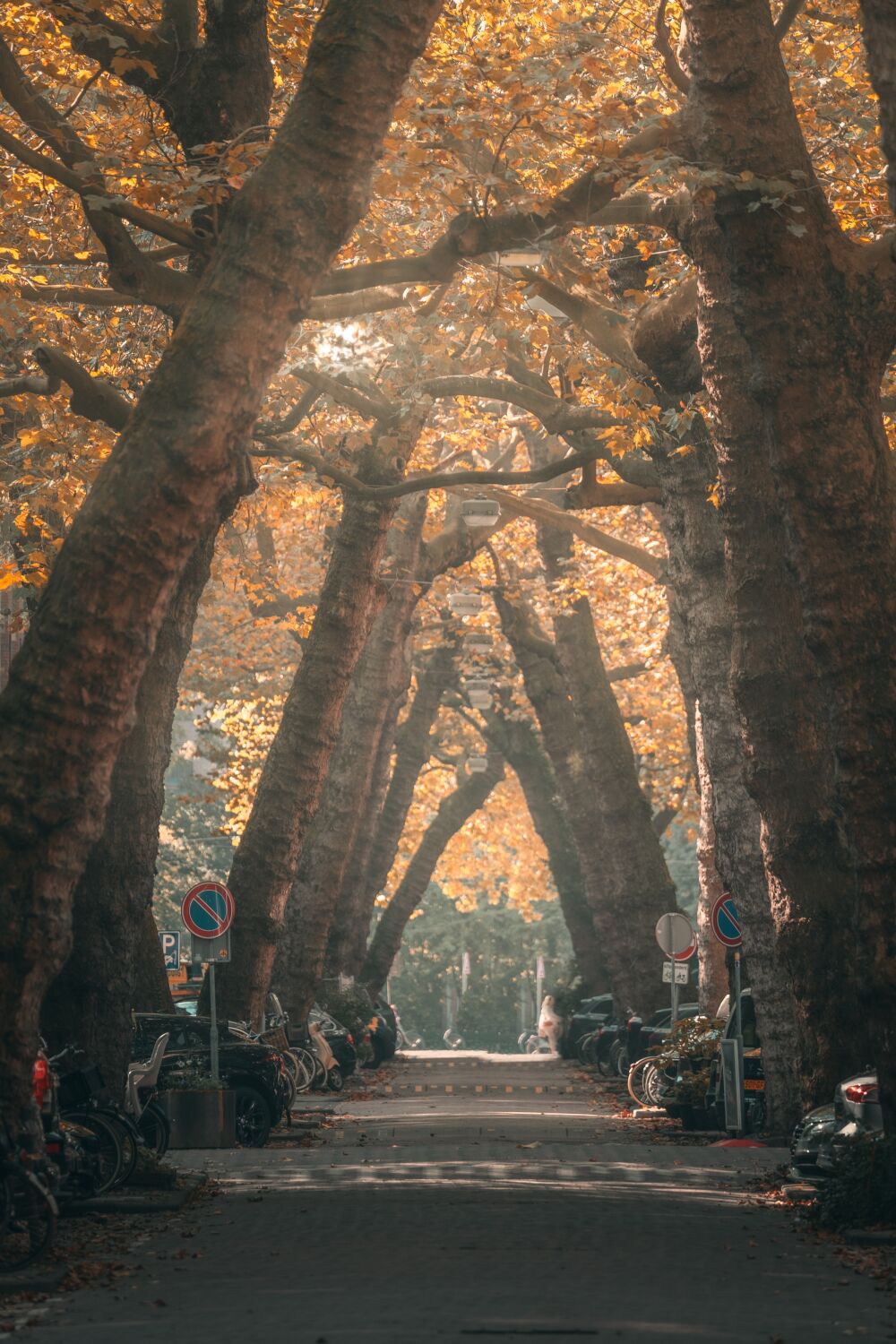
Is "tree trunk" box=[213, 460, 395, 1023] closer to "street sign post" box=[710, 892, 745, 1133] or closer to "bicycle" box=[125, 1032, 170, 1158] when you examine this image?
"bicycle" box=[125, 1032, 170, 1158]

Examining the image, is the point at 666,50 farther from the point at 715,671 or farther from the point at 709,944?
the point at 709,944

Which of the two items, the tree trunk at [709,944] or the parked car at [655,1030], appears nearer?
the tree trunk at [709,944]

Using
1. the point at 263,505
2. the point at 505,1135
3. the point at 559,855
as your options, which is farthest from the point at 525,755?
the point at 505,1135

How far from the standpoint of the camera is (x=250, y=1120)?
64.9ft

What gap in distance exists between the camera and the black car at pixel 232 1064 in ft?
62.3

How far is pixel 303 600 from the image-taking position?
125ft

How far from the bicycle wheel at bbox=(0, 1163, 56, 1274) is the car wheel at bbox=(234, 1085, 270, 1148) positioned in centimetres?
933

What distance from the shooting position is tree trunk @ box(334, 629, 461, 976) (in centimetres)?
3867

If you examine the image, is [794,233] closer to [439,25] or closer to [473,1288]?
[473,1288]

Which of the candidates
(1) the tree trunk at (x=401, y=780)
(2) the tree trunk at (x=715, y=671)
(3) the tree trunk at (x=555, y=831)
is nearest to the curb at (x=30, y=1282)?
(2) the tree trunk at (x=715, y=671)

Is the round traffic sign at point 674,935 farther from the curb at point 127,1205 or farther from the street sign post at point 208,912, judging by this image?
the curb at point 127,1205

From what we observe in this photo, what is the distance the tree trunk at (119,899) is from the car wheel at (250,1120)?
188 inches

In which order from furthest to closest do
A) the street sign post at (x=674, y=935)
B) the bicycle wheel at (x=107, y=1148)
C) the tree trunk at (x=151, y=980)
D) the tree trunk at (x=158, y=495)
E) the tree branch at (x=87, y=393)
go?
the street sign post at (x=674, y=935) → the tree trunk at (x=151, y=980) → the tree branch at (x=87, y=393) → the bicycle wheel at (x=107, y=1148) → the tree trunk at (x=158, y=495)

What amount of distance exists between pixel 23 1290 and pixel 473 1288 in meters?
2.14
